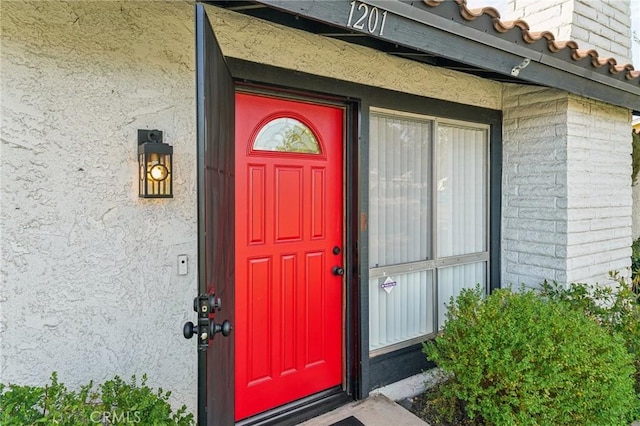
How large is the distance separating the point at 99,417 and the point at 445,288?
11.0 feet

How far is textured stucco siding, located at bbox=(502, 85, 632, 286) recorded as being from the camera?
3771mm

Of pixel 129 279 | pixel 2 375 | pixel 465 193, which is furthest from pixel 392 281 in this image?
pixel 2 375

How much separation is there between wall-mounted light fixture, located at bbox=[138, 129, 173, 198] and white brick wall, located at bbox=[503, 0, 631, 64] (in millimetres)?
4433

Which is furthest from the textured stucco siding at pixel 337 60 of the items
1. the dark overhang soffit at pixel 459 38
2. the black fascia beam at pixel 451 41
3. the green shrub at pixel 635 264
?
the green shrub at pixel 635 264

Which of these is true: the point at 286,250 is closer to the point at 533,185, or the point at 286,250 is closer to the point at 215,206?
the point at 215,206

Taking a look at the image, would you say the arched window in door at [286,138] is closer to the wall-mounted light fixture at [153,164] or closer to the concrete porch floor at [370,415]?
the wall-mounted light fixture at [153,164]

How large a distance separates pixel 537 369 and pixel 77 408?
114 inches

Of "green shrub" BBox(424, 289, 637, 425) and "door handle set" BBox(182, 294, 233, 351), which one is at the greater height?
"door handle set" BBox(182, 294, 233, 351)

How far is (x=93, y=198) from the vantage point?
7.34 feet

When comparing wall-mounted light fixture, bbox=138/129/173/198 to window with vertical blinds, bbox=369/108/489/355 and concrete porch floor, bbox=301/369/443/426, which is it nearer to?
window with vertical blinds, bbox=369/108/489/355

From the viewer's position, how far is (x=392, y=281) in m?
3.69

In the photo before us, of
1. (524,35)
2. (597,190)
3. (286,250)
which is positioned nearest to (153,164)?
(286,250)

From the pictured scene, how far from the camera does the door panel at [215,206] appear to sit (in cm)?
161

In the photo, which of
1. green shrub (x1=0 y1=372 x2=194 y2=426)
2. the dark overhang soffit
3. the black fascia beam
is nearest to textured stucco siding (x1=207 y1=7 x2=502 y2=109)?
the dark overhang soffit
